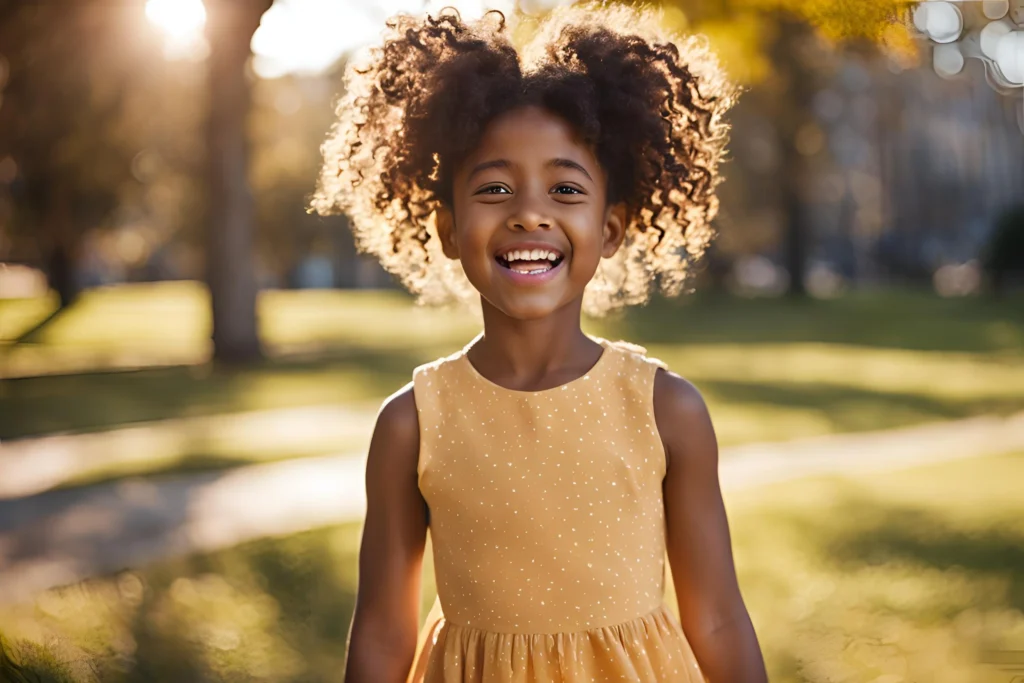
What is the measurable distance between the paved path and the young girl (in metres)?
3.66

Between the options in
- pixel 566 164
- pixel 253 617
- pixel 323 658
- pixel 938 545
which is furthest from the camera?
pixel 938 545

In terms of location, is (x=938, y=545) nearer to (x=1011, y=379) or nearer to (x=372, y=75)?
(x=372, y=75)

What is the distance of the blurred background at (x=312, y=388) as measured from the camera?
13.9 ft

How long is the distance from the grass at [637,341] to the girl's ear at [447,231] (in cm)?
654

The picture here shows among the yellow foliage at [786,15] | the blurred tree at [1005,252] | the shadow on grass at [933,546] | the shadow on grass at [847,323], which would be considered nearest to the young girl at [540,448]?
the yellow foliage at [786,15]

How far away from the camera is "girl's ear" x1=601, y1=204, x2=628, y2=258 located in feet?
7.38

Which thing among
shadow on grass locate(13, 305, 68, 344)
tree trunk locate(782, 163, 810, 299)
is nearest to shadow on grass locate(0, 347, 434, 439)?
shadow on grass locate(13, 305, 68, 344)

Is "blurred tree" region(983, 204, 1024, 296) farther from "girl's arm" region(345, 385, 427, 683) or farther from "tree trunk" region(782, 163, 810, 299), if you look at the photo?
"girl's arm" region(345, 385, 427, 683)

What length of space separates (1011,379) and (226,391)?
9463 mm

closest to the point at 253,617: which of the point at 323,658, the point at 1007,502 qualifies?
the point at 323,658

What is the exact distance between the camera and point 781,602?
4.70m

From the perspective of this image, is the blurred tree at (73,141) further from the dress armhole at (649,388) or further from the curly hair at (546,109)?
the dress armhole at (649,388)

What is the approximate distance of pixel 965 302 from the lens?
24.5 meters

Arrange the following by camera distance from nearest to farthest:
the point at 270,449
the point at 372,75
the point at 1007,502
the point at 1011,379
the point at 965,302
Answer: the point at 372,75 < the point at 1007,502 < the point at 270,449 < the point at 1011,379 < the point at 965,302
